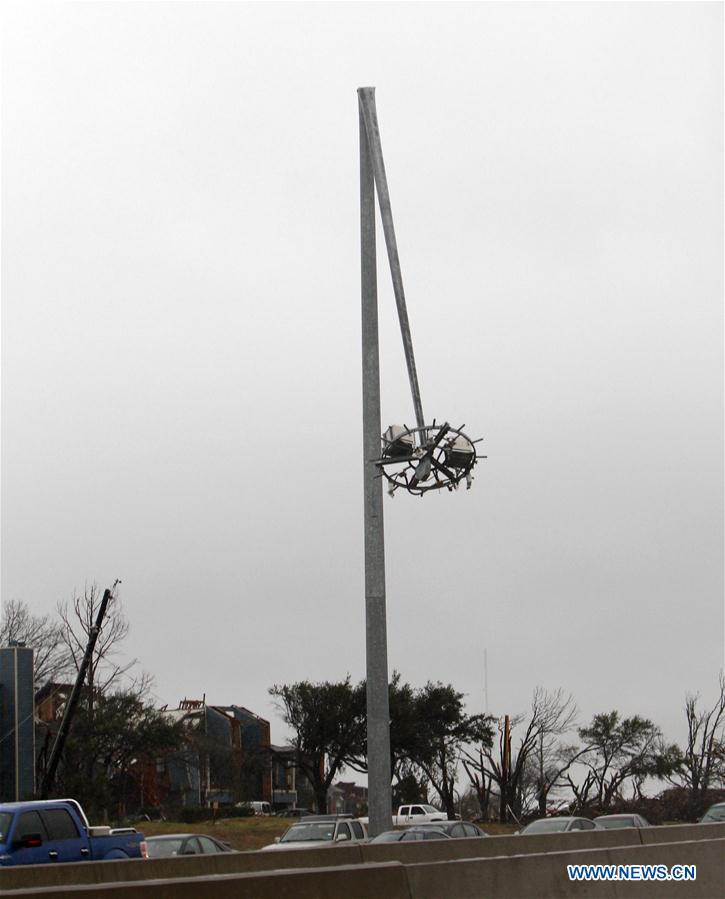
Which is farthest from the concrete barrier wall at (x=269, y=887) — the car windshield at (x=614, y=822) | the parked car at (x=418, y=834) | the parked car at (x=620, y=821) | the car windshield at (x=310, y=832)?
the car windshield at (x=614, y=822)

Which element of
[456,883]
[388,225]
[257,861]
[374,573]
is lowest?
[257,861]

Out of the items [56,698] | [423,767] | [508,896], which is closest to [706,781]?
[423,767]

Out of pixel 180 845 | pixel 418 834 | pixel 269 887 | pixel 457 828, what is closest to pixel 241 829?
pixel 457 828

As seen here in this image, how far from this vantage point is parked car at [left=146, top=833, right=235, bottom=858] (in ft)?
76.0

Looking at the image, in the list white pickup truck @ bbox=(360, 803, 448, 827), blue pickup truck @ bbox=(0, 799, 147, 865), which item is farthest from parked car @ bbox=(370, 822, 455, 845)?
white pickup truck @ bbox=(360, 803, 448, 827)

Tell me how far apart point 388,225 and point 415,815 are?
3882 centimetres

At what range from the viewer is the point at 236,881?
9961 millimetres

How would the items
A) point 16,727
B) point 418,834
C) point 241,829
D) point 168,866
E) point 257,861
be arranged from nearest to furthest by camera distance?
point 168,866, point 257,861, point 418,834, point 16,727, point 241,829

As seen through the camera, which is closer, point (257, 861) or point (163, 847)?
point (257, 861)

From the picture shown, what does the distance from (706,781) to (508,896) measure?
50548mm

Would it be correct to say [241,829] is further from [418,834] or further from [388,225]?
[388,225]

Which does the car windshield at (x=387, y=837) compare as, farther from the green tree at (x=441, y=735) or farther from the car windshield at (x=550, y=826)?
the green tree at (x=441, y=735)

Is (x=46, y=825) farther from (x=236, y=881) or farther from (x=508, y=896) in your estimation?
(x=236, y=881)

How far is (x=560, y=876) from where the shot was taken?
519 inches
